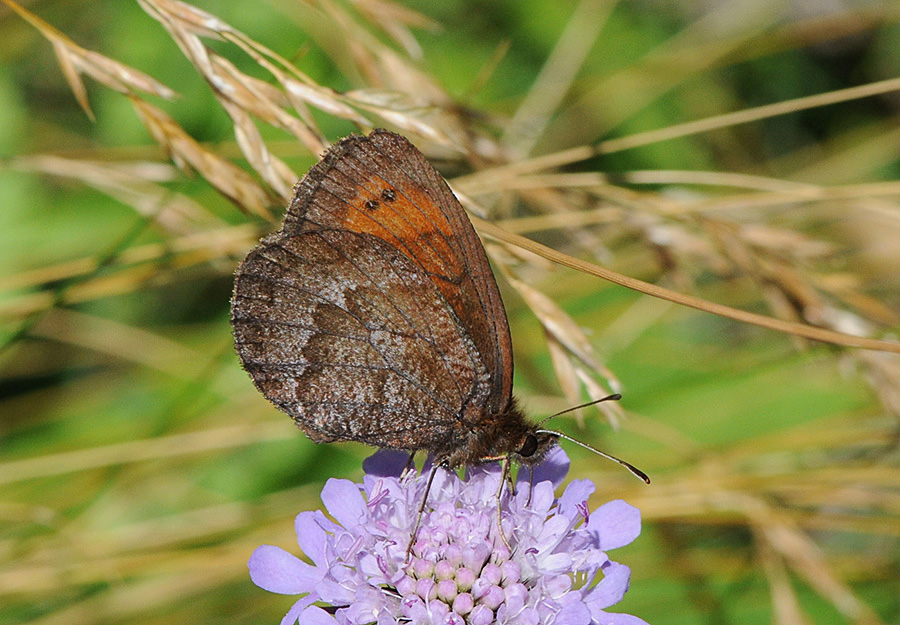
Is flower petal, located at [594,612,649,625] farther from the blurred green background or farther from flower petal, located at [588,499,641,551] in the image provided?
the blurred green background

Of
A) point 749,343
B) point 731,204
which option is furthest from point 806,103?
point 749,343

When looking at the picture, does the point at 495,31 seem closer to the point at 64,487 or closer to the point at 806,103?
the point at 806,103

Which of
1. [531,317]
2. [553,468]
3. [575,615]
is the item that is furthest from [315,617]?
[531,317]

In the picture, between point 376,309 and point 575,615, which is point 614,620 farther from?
point 376,309

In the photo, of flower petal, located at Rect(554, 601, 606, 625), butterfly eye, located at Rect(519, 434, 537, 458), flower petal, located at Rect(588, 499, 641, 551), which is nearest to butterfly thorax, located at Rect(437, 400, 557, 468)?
butterfly eye, located at Rect(519, 434, 537, 458)

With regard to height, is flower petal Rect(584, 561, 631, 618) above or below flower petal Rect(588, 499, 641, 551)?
below

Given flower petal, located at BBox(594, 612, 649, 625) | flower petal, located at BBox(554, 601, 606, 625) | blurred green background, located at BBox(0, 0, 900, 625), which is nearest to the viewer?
flower petal, located at BBox(554, 601, 606, 625)

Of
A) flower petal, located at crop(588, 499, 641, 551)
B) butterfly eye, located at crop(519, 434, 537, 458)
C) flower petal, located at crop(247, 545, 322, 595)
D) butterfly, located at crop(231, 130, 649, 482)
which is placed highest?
butterfly, located at crop(231, 130, 649, 482)
